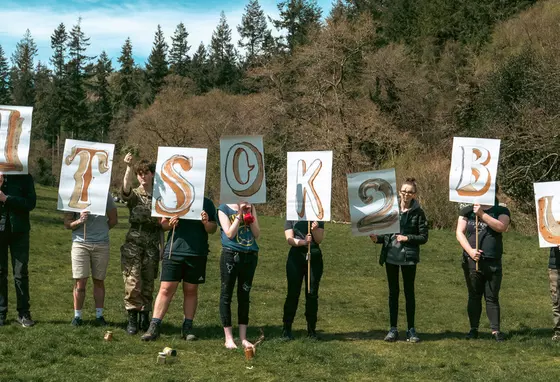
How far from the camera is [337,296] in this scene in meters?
13.4

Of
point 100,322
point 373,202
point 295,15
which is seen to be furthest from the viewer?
point 295,15

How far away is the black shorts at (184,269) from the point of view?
8.30m

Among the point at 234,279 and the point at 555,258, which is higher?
the point at 555,258

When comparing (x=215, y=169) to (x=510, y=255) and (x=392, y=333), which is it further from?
(x=392, y=333)

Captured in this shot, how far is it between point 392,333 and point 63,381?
423 cm

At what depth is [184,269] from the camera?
8.38 meters

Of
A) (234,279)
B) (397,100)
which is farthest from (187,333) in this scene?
(397,100)

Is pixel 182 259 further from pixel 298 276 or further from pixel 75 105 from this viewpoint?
pixel 75 105

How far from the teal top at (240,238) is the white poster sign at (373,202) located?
55.5 inches

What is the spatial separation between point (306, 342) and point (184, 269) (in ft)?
5.78

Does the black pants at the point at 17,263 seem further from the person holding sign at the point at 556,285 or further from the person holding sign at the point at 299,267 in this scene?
the person holding sign at the point at 556,285

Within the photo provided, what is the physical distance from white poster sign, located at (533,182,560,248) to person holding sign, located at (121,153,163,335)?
4957mm

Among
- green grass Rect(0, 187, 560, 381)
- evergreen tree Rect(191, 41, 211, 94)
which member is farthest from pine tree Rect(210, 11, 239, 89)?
green grass Rect(0, 187, 560, 381)

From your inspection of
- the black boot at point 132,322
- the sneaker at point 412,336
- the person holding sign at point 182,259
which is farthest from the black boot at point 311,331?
the black boot at point 132,322
